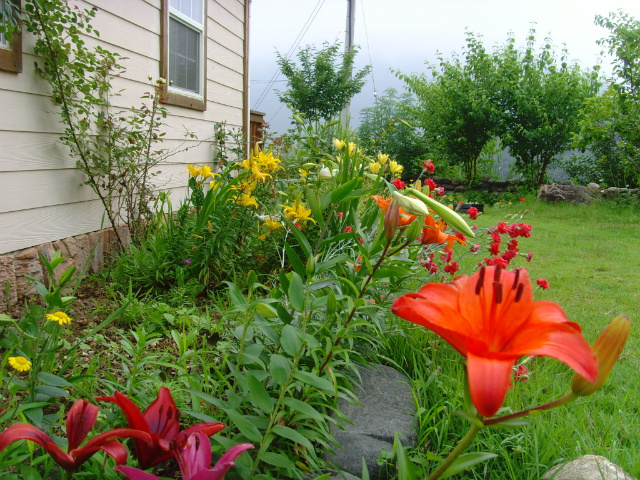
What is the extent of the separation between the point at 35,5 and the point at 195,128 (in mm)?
2437

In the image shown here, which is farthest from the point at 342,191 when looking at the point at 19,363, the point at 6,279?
the point at 6,279

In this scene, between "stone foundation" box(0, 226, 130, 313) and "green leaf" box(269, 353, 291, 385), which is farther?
"stone foundation" box(0, 226, 130, 313)

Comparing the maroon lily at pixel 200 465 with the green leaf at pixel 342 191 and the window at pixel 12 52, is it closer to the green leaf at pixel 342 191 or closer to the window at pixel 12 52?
the green leaf at pixel 342 191

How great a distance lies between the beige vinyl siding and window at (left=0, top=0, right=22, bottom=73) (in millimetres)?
49

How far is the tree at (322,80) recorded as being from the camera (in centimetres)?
1258

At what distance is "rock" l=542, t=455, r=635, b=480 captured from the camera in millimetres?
1294

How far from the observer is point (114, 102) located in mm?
3615

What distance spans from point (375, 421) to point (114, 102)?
3.01 meters

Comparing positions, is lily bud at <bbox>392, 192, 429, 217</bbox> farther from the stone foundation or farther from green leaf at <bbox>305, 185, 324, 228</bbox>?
the stone foundation

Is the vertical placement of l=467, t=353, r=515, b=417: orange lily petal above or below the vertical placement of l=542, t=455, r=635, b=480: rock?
above

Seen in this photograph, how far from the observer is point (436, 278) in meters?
2.54

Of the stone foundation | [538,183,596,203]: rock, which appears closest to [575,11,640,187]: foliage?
[538,183,596,203]: rock

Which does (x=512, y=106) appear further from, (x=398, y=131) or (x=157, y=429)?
(x=157, y=429)

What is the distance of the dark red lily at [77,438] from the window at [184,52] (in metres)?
3.83
